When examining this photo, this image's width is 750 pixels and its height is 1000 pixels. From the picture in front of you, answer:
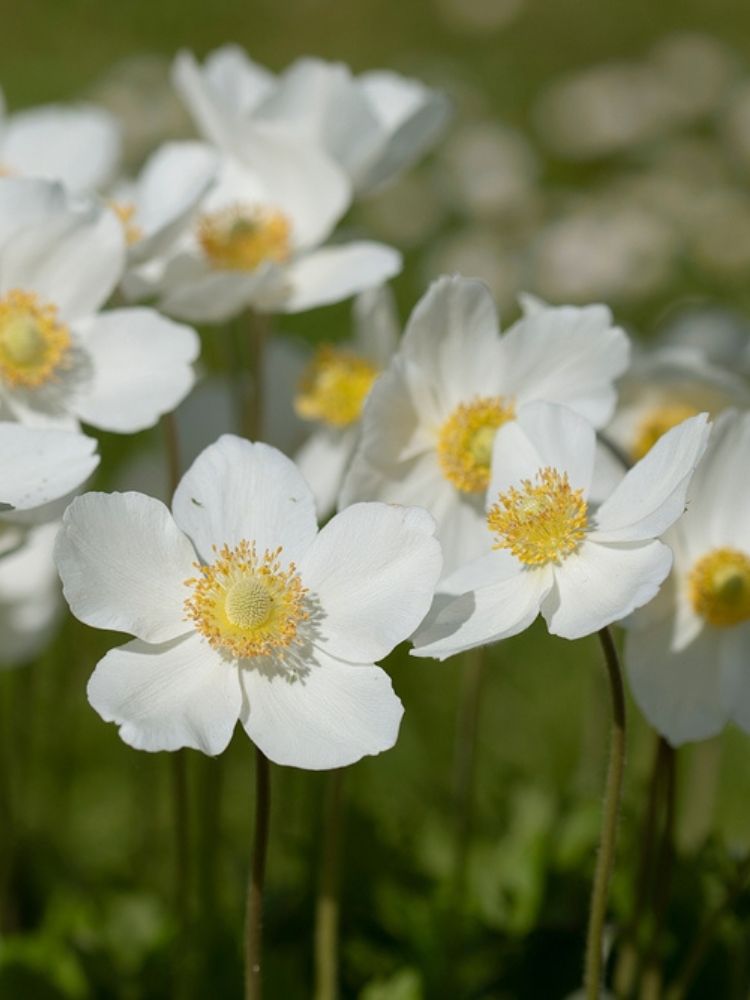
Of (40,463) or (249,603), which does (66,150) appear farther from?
(249,603)

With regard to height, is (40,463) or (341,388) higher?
(40,463)

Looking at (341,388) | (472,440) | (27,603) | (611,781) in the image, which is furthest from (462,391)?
(27,603)

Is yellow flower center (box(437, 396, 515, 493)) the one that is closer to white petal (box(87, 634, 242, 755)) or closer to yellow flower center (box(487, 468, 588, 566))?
yellow flower center (box(487, 468, 588, 566))

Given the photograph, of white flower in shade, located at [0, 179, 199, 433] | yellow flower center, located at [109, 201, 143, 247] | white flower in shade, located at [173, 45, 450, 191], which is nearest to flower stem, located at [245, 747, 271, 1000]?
white flower in shade, located at [0, 179, 199, 433]

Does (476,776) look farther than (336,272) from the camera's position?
Yes

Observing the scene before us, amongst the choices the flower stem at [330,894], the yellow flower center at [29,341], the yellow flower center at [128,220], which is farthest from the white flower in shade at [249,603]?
the yellow flower center at [128,220]

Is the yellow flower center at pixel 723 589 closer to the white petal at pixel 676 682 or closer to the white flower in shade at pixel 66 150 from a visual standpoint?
the white petal at pixel 676 682
